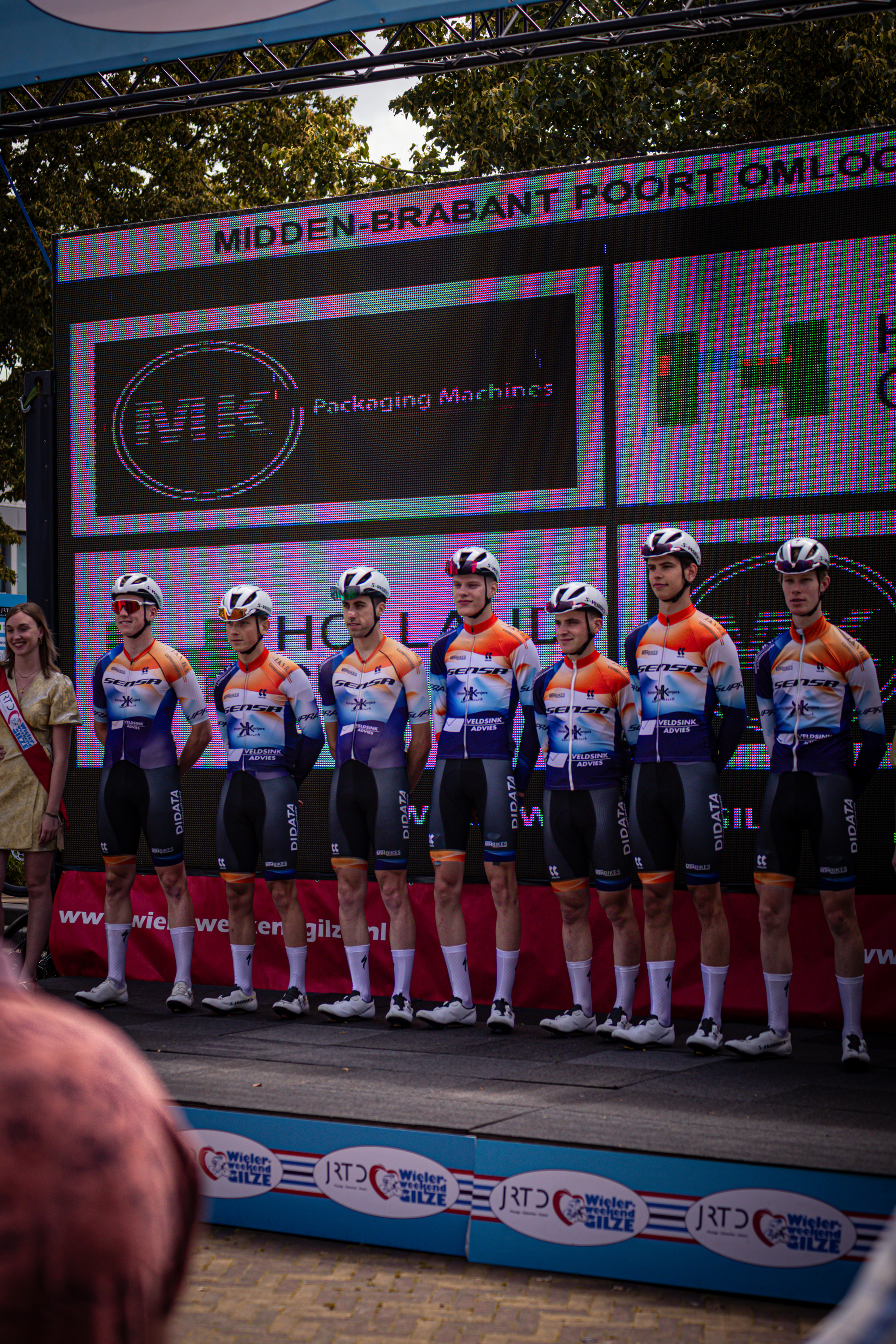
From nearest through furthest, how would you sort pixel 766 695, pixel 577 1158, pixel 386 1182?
1. pixel 577 1158
2. pixel 386 1182
3. pixel 766 695

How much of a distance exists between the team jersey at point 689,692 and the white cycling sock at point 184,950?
2658 mm

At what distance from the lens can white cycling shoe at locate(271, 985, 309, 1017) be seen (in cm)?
695

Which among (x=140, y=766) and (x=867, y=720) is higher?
(x=867, y=720)

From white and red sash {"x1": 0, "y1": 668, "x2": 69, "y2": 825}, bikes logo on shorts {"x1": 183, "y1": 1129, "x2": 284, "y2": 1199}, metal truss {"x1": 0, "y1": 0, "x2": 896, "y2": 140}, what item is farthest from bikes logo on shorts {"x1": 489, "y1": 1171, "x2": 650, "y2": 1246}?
metal truss {"x1": 0, "y1": 0, "x2": 896, "y2": 140}

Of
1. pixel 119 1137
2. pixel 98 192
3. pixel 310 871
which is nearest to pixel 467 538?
pixel 310 871

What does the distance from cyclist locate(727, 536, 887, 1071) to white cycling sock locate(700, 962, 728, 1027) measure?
17cm

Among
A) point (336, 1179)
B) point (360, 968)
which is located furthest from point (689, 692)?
point (336, 1179)

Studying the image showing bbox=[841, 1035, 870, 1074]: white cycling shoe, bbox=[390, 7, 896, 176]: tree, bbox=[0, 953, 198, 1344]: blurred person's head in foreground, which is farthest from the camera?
bbox=[390, 7, 896, 176]: tree

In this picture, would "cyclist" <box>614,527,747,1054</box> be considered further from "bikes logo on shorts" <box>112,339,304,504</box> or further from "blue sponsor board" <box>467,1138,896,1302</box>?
"bikes logo on shorts" <box>112,339,304,504</box>

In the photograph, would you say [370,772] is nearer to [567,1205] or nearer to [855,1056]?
[855,1056]

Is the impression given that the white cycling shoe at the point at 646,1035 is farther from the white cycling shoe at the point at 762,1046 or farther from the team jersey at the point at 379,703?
the team jersey at the point at 379,703

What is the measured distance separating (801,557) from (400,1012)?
2867 mm

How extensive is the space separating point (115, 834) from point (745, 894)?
3.31m

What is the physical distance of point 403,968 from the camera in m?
6.78
